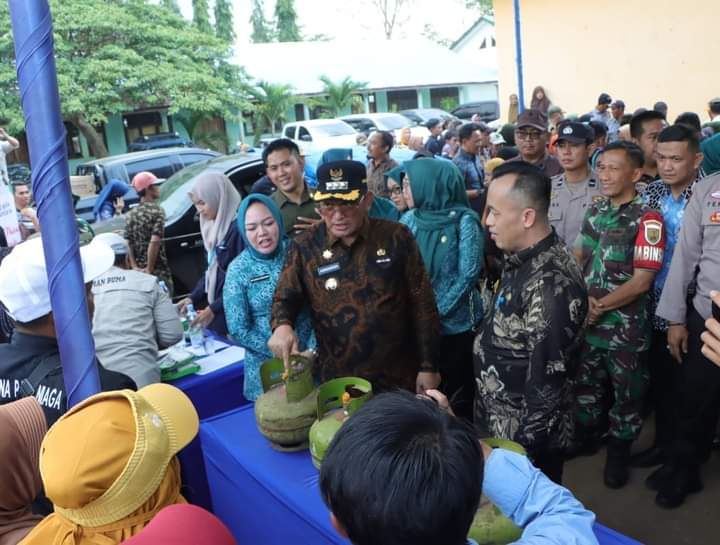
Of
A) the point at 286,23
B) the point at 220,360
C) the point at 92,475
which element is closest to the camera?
the point at 92,475

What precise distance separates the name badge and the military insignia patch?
58.0 inches

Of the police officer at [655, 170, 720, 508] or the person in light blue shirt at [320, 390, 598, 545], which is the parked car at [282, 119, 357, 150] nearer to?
the police officer at [655, 170, 720, 508]

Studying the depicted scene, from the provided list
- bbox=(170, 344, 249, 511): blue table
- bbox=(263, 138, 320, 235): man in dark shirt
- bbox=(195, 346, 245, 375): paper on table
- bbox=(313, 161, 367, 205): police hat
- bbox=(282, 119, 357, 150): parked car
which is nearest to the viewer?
bbox=(313, 161, 367, 205): police hat

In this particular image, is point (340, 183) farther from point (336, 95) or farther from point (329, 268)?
point (336, 95)

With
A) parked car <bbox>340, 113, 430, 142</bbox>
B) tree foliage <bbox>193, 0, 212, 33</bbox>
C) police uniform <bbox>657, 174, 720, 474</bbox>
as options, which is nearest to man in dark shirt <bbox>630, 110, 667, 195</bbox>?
police uniform <bbox>657, 174, 720, 474</bbox>

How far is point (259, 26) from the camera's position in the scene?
→ 4350 cm

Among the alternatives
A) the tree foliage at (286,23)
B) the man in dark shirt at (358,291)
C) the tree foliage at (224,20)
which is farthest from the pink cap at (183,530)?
the tree foliage at (286,23)

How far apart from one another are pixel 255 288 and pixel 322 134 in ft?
45.1

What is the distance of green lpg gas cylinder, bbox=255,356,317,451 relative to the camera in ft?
5.86

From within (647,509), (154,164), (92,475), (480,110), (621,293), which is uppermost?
(480,110)

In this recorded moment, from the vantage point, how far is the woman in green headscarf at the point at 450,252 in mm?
2926

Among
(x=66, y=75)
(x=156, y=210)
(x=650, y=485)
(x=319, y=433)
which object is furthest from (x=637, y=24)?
(x=66, y=75)

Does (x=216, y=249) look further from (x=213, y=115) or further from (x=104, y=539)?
(x=213, y=115)

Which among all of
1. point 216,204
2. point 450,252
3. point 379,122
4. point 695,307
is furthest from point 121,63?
point 695,307
